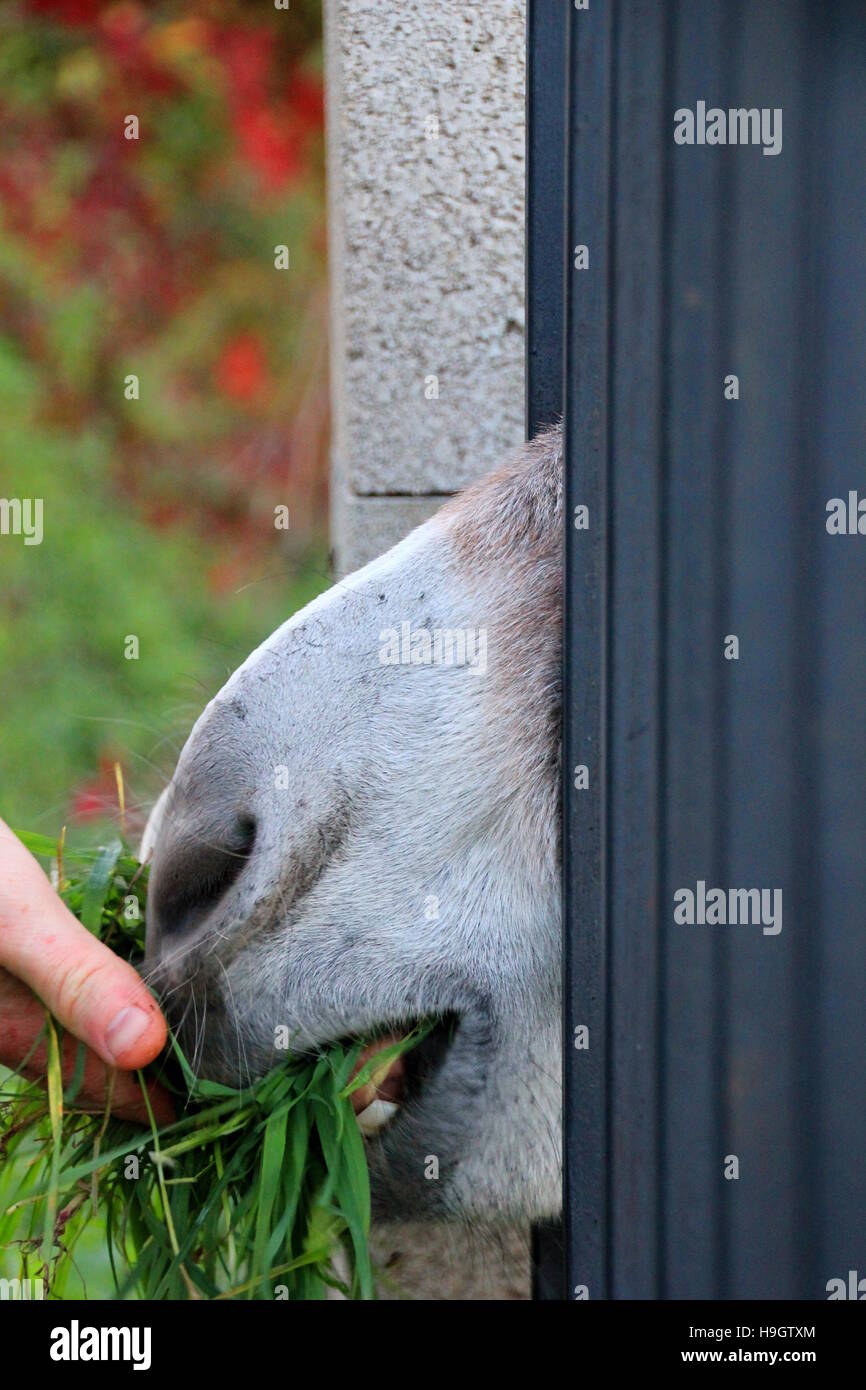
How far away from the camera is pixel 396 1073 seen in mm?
1611

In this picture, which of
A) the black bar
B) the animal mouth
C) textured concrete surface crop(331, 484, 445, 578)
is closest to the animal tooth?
the animal mouth

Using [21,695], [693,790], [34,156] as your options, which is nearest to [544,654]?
[693,790]

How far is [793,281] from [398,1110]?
104cm

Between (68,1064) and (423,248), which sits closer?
(68,1064)

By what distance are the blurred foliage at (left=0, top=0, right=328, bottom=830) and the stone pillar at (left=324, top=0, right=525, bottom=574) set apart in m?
3.11

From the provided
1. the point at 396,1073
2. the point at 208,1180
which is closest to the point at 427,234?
the point at 396,1073

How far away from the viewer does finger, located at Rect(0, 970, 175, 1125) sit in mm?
1530

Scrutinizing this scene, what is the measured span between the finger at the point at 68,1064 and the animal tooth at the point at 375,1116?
23cm

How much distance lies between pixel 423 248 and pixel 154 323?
4431mm

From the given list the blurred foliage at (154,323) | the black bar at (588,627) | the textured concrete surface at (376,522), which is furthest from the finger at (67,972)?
the blurred foliage at (154,323)

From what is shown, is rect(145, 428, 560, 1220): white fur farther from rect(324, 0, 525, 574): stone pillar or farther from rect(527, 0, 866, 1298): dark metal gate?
rect(324, 0, 525, 574): stone pillar

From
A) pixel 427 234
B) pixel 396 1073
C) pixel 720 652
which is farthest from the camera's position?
pixel 427 234

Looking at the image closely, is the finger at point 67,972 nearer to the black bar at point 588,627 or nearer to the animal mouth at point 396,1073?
the animal mouth at point 396,1073

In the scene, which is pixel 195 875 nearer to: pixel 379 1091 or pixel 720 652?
pixel 379 1091
